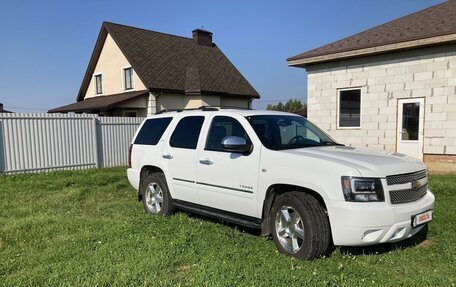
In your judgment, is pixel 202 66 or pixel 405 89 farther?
pixel 202 66

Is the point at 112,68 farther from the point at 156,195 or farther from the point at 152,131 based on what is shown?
the point at 156,195

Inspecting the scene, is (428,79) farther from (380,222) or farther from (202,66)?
(202,66)

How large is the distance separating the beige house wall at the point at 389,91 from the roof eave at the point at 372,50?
0.27 meters

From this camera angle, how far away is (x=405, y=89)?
1137 cm

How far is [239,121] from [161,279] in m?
2.37

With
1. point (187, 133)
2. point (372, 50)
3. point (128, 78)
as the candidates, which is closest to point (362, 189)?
point (187, 133)

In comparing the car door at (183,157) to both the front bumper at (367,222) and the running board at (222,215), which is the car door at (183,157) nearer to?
the running board at (222,215)

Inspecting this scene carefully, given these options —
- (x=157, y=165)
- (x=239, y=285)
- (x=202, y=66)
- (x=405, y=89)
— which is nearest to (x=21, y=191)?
(x=157, y=165)

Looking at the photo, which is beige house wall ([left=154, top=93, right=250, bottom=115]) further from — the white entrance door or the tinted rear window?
the tinted rear window

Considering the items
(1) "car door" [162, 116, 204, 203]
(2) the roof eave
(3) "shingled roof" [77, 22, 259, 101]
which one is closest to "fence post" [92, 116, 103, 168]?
(3) "shingled roof" [77, 22, 259, 101]

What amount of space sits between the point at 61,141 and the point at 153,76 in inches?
367

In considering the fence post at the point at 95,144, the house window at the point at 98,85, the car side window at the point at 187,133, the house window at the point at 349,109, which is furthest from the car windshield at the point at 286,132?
the house window at the point at 98,85

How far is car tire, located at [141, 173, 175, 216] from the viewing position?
6.22 m

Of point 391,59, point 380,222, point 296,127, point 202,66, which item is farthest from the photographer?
point 202,66
